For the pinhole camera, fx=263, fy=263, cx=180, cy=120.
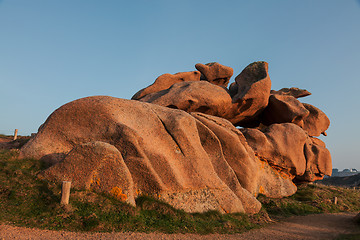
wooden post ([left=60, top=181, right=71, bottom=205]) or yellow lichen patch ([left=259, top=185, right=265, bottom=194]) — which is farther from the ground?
wooden post ([left=60, top=181, right=71, bottom=205])

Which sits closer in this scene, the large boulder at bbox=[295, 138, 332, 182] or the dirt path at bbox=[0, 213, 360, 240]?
the dirt path at bbox=[0, 213, 360, 240]

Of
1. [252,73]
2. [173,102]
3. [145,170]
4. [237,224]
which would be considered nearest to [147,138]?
[145,170]

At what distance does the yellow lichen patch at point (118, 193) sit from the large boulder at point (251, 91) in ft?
49.3

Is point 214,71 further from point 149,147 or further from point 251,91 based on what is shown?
point 149,147

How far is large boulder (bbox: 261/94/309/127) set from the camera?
24.8m

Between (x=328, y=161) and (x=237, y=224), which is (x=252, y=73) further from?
(x=237, y=224)

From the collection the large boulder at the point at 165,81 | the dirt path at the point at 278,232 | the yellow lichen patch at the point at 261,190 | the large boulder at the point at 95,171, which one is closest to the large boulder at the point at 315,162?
the dirt path at the point at 278,232

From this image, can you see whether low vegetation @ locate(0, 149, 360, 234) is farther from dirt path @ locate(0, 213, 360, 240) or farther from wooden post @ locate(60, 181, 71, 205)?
dirt path @ locate(0, 213, 360, 240)

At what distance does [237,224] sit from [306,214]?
28.2ft

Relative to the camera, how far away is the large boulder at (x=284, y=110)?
81.2ft

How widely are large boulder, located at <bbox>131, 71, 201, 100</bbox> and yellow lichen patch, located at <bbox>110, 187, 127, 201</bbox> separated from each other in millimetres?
14536

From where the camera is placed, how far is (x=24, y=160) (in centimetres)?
1152

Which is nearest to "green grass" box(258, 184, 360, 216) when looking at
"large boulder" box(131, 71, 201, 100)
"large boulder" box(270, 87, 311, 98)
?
"large boulder" box(270, 87, 311, 98)

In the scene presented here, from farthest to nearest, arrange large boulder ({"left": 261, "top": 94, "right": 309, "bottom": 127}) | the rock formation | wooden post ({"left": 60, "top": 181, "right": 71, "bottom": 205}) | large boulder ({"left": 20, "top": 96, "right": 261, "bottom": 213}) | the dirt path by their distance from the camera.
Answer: large boulder ({"left": 261, "top": 94, "right": 309, "bottom": 127}) < large boulder ({"left": 20, "top": 96, "right": 261, "bottom": 213}) < the rock formation < wooden post ({"left": 60, "top": 181, "right": 71, "bottom": 205}) < the dirt path
